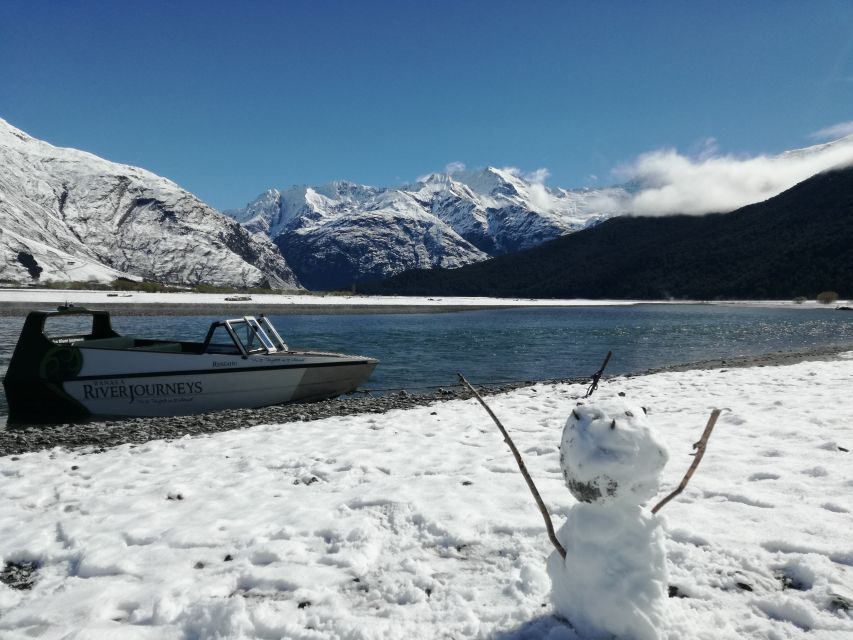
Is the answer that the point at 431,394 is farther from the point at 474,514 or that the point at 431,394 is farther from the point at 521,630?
the point at 521,630

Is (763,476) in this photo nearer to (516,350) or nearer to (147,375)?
(147,375)

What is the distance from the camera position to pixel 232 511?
19.6 feet

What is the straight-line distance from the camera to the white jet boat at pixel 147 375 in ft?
42.6

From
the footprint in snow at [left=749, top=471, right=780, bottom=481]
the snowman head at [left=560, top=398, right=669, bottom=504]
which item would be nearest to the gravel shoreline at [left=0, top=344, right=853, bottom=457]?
the footprint in snow at [left=749, top=471, right=780, bottom=481]

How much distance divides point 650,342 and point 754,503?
35.5 metres

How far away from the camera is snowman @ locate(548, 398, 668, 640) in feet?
9.57

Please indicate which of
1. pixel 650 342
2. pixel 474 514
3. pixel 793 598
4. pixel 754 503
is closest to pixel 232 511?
pixel 474 514

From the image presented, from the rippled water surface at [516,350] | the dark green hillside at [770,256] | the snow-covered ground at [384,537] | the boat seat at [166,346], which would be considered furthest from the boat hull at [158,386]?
the dark green hillside at [770,256]

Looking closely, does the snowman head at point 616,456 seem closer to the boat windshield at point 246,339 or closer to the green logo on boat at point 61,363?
the boat windshield at point 246,339

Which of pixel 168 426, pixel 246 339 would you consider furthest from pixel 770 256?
pixel 168 426

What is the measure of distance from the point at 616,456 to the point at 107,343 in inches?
598

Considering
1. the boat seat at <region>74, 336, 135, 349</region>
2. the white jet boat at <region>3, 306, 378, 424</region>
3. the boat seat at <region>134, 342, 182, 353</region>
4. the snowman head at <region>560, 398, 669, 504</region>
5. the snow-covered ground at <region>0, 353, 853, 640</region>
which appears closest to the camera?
the snowman head at <region>560, 398, 669, 504</region>

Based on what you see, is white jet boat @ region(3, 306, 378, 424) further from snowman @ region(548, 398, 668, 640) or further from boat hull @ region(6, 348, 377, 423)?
snowman @ region(548, 398, 668, 640)

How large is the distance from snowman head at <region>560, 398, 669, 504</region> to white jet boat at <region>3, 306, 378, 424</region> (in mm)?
12084
